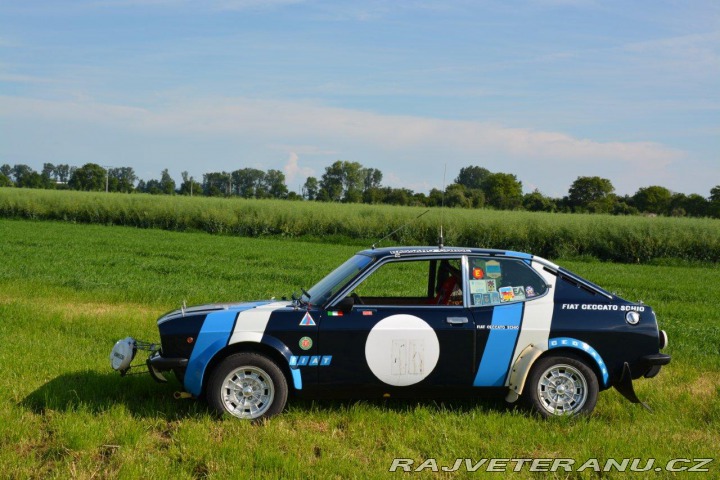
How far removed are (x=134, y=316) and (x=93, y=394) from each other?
465 centimetres

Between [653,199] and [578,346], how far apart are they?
291 ft

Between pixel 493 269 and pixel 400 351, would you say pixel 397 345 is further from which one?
pixel 493 269

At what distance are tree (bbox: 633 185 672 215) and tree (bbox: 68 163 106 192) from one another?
80.2 metres

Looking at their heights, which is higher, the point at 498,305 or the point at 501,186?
the point at 501,186

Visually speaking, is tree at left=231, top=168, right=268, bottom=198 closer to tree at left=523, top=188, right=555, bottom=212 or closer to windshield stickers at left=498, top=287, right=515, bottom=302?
tree at left=523, top=188, right=555, bottom=212

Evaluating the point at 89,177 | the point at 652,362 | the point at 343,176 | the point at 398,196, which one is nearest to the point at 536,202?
the point at 398,196

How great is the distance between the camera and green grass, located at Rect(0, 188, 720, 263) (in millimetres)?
36812

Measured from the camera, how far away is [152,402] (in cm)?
678

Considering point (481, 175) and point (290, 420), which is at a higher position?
point (481, 175)

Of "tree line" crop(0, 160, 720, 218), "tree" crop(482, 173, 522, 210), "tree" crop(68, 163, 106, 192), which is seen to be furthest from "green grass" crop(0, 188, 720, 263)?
"tree" crop(68, 163, 106, 192)

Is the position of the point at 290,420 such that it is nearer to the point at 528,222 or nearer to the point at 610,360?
the point at 610,360

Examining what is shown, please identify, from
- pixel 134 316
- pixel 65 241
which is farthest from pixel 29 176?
pixel 134 316

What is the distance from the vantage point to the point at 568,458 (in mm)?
5539

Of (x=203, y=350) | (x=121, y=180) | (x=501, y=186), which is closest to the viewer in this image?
(x=203, y=350)
